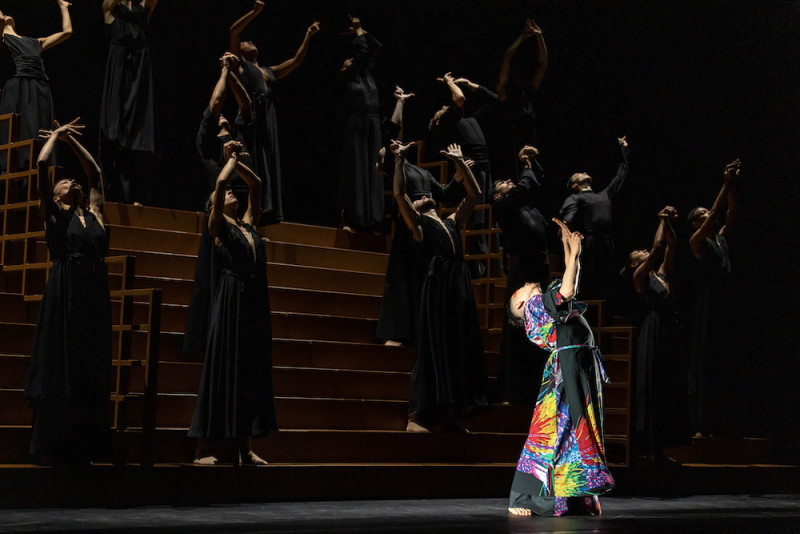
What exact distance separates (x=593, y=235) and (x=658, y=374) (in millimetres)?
1121

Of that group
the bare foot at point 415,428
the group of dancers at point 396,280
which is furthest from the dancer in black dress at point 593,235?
the bare foot at point 415,428

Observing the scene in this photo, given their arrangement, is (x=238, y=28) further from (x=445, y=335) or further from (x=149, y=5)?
(x=445, y=335)

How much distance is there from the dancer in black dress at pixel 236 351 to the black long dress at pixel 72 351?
55cm

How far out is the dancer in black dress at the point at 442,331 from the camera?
7688 millimetres

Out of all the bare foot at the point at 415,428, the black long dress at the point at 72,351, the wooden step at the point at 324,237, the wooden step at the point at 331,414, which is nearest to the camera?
the black long dress at the point at 72,351

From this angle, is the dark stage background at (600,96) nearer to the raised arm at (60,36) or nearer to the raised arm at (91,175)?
the raised arm at (60,36)

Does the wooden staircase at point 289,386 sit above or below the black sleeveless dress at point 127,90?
below

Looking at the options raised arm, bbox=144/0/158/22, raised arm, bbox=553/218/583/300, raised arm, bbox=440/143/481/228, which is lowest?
raised arm, bbox=553/218/583/300

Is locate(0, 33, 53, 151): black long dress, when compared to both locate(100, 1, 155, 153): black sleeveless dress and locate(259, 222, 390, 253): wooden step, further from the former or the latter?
locate(259, 222, 390, 253): wooden step

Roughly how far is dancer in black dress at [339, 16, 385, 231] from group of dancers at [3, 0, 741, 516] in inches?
0.5

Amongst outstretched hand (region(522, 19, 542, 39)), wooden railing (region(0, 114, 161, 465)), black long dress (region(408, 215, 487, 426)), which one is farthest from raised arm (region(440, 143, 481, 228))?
outstretched hand (region(522, 19, 542, 39))

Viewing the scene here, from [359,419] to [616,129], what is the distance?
5.02 metres

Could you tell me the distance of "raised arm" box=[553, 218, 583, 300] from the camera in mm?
6191

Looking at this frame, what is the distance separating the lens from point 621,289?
10.7 meters
